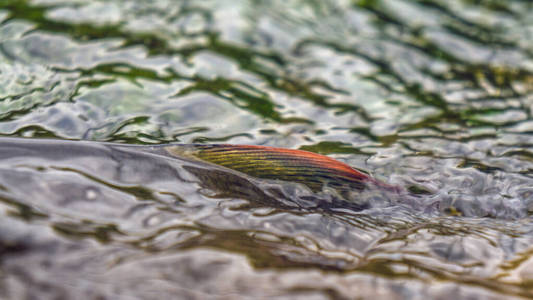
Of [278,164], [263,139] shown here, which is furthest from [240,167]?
[263,139]

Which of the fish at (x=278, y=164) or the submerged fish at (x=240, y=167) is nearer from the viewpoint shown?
the submerged fish at (x=240, y=167)

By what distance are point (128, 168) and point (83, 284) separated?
71 centimetres

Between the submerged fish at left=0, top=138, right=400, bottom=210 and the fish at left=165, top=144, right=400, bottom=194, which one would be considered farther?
the fish at left=165, top=144, right=400, bottom=194

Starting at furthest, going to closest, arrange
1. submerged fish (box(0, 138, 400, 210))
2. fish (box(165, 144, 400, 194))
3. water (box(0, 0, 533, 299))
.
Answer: fish (box(165, 144, 400, 194)), submerged fish (box(0, 138, 400, 210)), water (box(0, 0, 533, 299))

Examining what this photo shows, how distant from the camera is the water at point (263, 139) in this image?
1.71 m

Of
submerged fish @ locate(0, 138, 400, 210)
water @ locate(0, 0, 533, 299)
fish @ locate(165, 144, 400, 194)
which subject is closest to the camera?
water @ locate(0, 0, 533, 299)

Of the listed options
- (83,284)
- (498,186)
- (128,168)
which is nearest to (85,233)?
(83,284)

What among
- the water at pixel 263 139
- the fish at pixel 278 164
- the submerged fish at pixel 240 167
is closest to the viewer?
the water at pixel 263 139

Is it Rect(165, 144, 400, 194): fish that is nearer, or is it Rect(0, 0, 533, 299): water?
Rect(0, 0, 533, 299): water

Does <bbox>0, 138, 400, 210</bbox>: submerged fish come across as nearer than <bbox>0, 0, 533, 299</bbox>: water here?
No

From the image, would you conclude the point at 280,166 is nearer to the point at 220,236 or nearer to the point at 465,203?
the point at 220,236

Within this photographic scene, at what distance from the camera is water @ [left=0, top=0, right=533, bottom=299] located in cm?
171

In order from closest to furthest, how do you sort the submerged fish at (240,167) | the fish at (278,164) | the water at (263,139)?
the water at (263,139) < the submerged fish at (240,167) < the fish at (278,164)

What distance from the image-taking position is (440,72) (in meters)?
4.27
